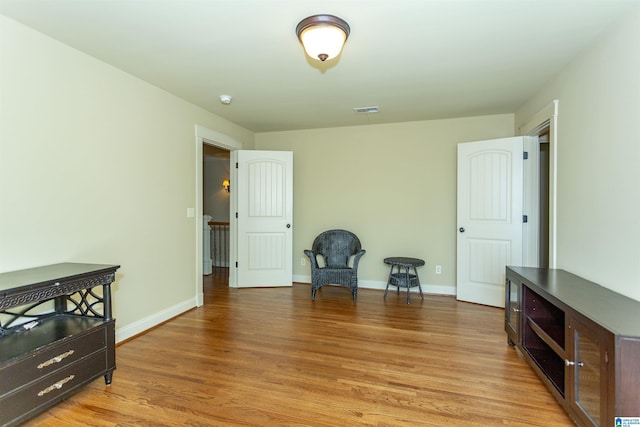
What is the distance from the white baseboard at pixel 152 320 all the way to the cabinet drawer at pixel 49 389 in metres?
0.79

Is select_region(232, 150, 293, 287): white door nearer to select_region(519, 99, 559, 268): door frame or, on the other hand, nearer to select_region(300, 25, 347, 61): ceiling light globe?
select_region(300, 25, 347, 61): ceiling light globe

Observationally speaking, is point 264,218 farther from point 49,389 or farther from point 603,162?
point 603,162

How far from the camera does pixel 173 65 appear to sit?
2.66 m

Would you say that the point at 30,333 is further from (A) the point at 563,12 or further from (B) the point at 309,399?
(A) the point at 563,12

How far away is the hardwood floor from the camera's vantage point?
179 centimetres

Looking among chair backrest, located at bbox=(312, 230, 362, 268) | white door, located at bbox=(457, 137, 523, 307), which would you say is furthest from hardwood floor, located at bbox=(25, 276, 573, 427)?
chair backrest, located at bbox=(312, 230, 362, 268)

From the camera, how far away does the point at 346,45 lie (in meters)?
2.32

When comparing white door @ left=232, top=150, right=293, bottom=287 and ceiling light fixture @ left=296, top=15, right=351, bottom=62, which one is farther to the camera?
white door @ left=232, top=150, right=293, bottom=287

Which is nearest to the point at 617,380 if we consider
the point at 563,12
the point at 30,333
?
the point at 563,12

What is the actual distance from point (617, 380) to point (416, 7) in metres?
2.13

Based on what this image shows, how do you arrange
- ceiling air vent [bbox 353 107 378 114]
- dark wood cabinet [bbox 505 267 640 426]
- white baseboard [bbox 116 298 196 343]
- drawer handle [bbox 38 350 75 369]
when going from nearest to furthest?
1. dark wood cabinet [bbox 505 267 640 426]
2. drawer handle [bbox 38 350 75 369]
3. white baseboard [bbox 116 298 196 343]
4. ceiling air vent [bbox 353 107 378 114]

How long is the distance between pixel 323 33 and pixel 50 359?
2.49 meters

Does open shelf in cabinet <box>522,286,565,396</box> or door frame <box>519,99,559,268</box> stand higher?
door frame <box>519,99,559,268</box>

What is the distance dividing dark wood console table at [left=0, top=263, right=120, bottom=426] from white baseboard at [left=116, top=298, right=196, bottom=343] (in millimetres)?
594
